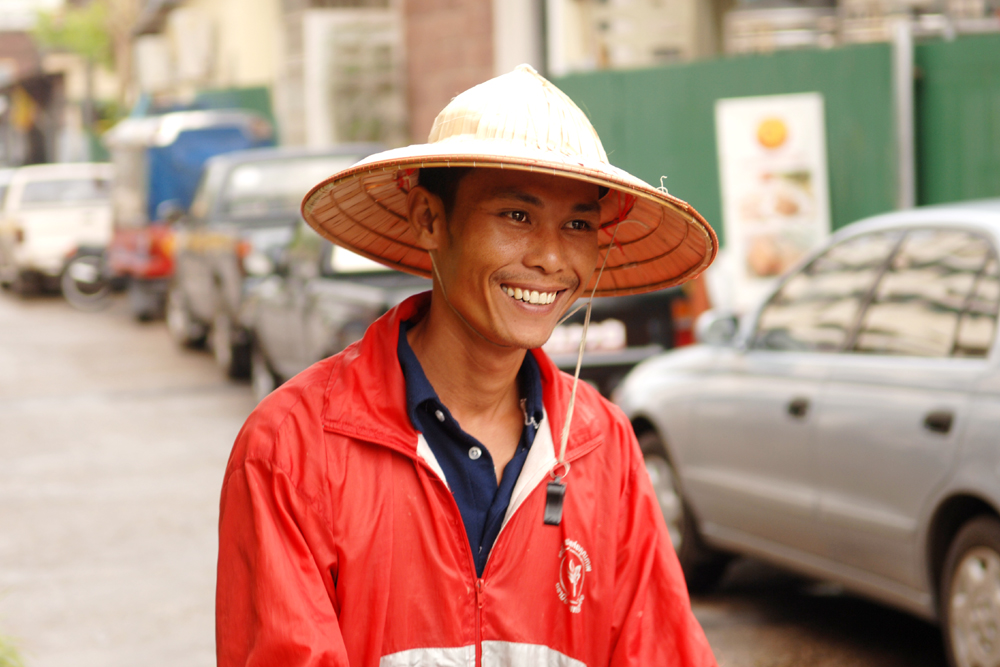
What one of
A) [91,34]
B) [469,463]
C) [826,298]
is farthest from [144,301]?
[91,34]

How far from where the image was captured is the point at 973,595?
4.61 metres

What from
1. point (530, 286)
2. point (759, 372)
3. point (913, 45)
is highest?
point (913, 45)

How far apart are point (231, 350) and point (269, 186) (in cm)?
166

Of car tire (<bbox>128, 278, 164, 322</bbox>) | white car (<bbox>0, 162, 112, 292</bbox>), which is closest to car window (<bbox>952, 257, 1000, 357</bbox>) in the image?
car tire (<bbox>128, 278, 164, 322</bbox>)

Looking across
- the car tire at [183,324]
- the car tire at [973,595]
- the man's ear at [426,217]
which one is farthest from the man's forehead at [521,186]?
the car tire at [183,324]

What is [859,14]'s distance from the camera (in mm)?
10773

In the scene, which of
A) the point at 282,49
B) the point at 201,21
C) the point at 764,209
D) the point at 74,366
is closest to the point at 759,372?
the point at 764,209

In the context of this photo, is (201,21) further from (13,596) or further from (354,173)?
(354,173)

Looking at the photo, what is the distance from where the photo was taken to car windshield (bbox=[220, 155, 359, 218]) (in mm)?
13266

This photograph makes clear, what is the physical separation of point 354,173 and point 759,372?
3.78m

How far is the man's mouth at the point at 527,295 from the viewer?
2.30 m

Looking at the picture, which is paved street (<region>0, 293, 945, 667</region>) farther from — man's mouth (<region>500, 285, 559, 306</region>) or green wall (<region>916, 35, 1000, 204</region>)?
green wall (<region>916, 35, 1000, 204</region>)

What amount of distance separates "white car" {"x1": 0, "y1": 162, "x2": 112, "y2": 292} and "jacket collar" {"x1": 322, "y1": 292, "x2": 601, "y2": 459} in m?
20.1

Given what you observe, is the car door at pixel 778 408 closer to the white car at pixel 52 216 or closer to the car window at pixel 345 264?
the car window at pixel 345 264
